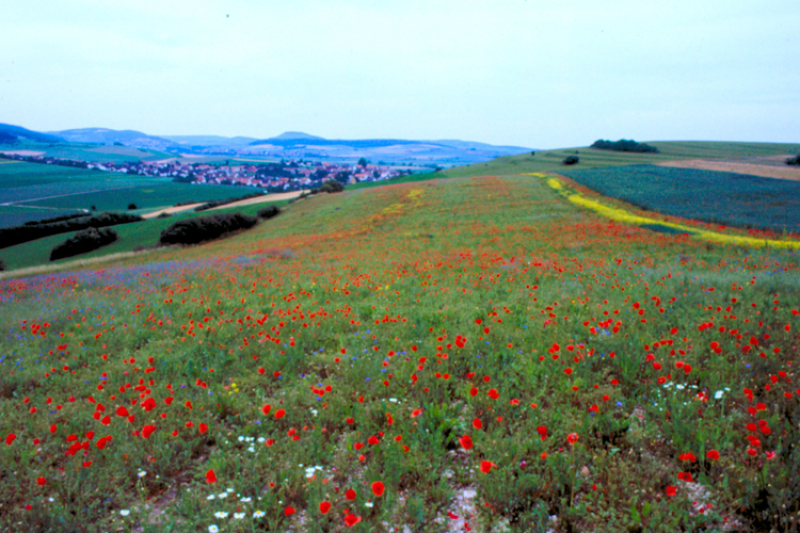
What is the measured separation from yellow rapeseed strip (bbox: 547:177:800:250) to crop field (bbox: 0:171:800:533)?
11.8 m

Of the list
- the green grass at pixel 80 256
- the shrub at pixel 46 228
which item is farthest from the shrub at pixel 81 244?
the shrub at pixel 46 228

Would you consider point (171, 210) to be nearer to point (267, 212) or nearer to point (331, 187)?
point (331, 187)

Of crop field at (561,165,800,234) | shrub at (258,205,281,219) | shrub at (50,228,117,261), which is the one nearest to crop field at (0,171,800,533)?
crop field at (561,165,800,234)

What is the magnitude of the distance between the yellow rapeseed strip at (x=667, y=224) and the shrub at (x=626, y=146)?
56.0 m

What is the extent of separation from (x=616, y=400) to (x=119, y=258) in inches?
1458

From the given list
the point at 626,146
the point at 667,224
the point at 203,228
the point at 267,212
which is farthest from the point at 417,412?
the point at 626,146

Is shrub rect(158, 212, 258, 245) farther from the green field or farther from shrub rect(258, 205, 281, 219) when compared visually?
the green field

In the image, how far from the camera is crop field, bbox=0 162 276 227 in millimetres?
69938

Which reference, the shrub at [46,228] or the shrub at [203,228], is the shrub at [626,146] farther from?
the shrub at [46,228]

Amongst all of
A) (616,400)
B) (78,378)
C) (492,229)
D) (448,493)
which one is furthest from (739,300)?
(492,229)

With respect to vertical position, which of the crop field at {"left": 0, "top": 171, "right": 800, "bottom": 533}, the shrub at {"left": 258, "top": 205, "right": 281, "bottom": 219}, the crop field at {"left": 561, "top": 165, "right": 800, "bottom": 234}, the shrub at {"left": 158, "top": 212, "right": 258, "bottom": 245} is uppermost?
the crop field at {"left": 561, "top": 165, "right": 800, "bottom": 234}

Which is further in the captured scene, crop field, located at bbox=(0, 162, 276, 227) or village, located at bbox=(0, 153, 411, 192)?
village, located at bbox=(0, 153, 411, 192)

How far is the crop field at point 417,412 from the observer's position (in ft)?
10.2

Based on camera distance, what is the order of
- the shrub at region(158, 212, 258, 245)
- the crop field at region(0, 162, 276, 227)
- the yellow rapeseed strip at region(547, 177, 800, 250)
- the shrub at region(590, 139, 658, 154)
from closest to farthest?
the yellow rapeseed strip at region(547, 177, 800, 250) < the shrub at region(158, 212, 258, 245) < the crop field at region(0, 162, 276, 227) < the shrub at region(590, 139, 658, 154)
